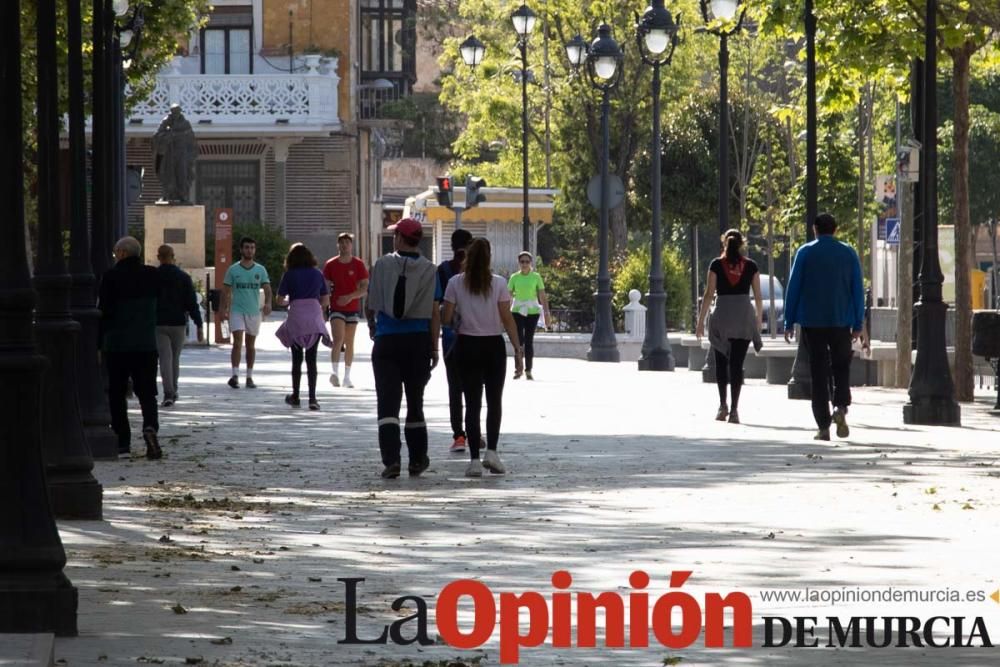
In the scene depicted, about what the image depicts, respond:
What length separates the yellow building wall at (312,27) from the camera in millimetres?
66812

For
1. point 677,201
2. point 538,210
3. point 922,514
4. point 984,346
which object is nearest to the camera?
point 922,514

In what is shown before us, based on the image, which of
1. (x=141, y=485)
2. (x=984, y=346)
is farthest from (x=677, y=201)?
(x=141, y=485)

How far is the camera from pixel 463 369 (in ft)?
52.3

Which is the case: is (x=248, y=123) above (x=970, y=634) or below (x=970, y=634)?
above

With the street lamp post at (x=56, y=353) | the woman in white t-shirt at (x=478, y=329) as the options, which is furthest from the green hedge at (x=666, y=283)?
the street lamp post at (x=56, y=353)

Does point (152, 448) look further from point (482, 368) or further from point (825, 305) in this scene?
point (825, 305)

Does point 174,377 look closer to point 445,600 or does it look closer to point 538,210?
point 445,600

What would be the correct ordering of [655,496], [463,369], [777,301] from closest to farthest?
1. [655,496]
2. [463,369]
3. [777,301]

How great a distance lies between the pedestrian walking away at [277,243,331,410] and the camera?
23562 mm

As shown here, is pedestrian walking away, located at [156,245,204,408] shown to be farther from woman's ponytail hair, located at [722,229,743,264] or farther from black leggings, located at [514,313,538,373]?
black leggings, located at [514,313,538,373]

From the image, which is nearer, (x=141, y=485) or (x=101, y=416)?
(x=141, y=485)

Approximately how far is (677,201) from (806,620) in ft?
174

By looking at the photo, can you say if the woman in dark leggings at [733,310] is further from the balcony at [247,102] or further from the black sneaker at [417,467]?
the balcony at [247,102]

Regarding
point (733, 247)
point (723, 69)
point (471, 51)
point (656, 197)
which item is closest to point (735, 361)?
point (733, 247)
